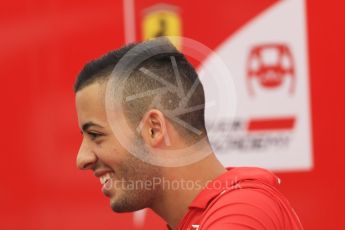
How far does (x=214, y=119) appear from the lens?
2.10 metres

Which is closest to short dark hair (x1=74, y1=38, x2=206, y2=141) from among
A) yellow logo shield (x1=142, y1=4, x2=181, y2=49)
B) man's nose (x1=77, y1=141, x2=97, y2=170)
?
man's nose (x1=77, y1=141, x2=97, y2=170)

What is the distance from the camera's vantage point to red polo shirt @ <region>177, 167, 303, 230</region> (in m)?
1.22

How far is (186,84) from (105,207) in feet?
2.73

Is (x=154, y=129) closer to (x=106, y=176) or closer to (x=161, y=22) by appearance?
(x=106, y=176)

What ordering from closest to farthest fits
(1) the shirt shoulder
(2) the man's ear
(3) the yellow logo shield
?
(1) the shirt shoulder < (2) the man's ear < (3) the yellow logo shield

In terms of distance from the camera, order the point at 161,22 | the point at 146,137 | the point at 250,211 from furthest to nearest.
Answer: the point at 161,22 < the point at 146,137 < the point at 250,211

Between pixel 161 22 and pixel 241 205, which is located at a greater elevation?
pixel 161 22

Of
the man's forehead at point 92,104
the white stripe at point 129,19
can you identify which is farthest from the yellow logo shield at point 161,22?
the man's forehead at point 92,104

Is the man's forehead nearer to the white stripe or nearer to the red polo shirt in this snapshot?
the red polo shirt

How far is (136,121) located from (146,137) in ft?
0.13

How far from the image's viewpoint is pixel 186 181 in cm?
151

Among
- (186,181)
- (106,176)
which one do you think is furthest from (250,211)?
(106,176)

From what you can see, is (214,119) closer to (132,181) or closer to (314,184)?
(314,184)

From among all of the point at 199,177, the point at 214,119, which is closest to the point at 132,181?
the point at 199,177
